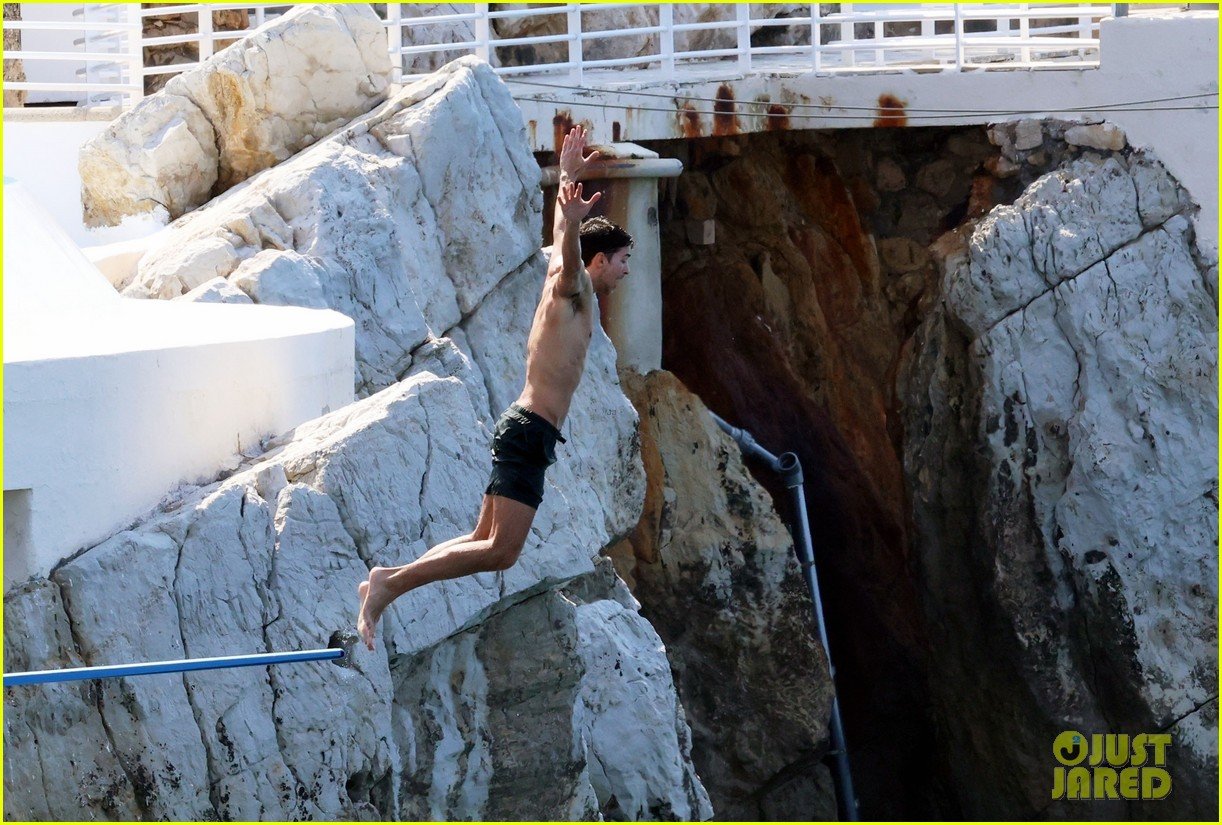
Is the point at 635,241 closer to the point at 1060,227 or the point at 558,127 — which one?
the point at 558,127

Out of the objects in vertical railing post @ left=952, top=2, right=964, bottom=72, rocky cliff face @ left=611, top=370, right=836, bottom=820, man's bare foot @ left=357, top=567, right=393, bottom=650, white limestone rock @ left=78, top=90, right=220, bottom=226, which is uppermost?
vertical railing post @ left=952, top=2, right=964, bottom=72

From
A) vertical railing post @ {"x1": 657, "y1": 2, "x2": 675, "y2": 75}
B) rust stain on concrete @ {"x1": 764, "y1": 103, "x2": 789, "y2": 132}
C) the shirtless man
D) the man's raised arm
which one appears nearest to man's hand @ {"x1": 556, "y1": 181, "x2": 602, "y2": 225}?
the man's raised arm

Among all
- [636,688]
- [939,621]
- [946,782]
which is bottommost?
[946,782]

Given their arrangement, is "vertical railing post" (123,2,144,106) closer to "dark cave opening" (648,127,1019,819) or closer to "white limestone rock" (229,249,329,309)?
"white limestone rock" (229,249,329,309)

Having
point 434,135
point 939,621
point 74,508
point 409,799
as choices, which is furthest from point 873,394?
point 74,508

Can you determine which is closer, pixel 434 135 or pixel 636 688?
pixel 636 688

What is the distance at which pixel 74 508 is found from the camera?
6.31 m

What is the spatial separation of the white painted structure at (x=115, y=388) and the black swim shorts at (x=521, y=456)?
150 centimetres

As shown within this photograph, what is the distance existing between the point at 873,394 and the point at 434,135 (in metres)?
6.01

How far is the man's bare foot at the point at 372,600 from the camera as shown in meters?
6.22

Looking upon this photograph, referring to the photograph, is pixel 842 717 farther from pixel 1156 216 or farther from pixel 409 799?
pixel 409 799

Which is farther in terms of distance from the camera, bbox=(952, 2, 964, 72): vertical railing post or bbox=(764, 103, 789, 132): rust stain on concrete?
bbox=(764, 103, 789, 132): rust stain on concrete

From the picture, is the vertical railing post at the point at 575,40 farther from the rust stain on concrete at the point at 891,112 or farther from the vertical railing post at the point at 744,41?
the rust stain on concrete at the point at 891,112

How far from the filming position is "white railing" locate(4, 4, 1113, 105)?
42.3 feet
